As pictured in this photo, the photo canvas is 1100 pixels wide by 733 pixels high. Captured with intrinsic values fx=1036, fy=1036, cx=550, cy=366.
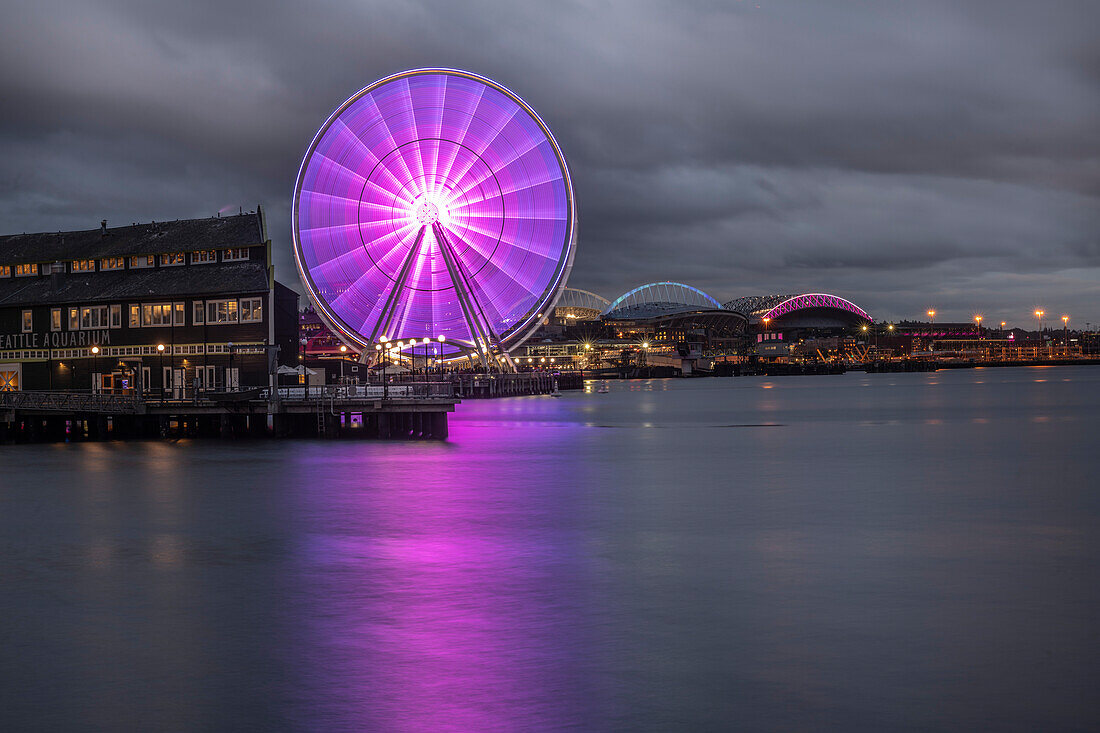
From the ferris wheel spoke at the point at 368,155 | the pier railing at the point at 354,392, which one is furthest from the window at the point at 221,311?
the ferris wheel spoke at the point at 368,155

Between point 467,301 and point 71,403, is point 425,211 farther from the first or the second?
point 71,403

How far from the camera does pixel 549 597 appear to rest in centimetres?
1811

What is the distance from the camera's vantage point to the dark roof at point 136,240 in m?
60.1

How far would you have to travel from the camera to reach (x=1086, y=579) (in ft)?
62.3

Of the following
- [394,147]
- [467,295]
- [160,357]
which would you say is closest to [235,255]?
[160,357]

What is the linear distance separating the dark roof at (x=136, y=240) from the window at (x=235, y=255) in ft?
1.07

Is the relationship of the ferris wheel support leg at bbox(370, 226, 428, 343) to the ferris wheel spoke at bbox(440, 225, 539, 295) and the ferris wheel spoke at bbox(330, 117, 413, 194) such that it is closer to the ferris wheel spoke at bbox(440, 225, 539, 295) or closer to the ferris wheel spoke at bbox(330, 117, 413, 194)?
the ferris wheel spoke at bbox(440, 225, 539, 295)

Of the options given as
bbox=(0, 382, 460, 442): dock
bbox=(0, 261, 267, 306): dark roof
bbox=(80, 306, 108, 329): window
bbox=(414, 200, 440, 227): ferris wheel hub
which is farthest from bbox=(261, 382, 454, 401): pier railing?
bbox=(414, 200, 440, 227): ferris wheel hub

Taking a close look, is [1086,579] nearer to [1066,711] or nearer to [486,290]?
[1066,711]

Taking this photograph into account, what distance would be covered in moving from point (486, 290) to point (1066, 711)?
61339 millimetres

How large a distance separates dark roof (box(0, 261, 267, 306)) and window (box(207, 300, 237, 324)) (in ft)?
2.38

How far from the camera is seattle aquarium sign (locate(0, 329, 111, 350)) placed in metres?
59.5

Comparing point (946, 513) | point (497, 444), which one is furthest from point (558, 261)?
point (946, 513)

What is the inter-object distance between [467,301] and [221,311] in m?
18.6
